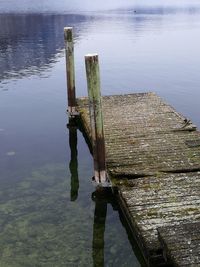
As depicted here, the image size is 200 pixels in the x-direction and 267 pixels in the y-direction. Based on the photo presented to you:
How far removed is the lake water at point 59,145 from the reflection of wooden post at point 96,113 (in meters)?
1.19

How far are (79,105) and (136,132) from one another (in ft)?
15.8

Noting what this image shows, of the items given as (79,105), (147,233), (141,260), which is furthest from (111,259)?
(79,105)

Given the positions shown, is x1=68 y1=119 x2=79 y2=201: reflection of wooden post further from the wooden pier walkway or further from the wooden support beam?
the wooden pier walkway

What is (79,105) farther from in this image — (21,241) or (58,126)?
(21,241)

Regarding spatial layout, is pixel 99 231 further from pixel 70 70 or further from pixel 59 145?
pixel 70 70

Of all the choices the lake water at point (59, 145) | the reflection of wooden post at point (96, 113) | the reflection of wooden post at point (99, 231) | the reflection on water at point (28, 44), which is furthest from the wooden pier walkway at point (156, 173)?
the reflection on water at point (28, 44)

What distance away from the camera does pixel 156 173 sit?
36.4 feet

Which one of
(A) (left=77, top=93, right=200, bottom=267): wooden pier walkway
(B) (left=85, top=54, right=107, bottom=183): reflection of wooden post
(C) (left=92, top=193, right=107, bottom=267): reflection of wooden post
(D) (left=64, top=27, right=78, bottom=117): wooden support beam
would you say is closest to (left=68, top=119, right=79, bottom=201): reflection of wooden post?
(D) (left=64, top=27, right=78, bottom=117): wooden support beam

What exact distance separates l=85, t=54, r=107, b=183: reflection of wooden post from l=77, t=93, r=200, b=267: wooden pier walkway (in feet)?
1.60

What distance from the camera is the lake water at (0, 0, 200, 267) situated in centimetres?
961

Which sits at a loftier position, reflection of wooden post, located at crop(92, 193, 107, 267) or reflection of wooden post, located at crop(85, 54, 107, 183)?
reflection of wooden post, located at crop(85, 54, 107, 183)

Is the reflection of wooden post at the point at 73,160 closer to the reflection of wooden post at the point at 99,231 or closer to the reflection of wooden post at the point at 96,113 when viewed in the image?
the reflection of wooden post at the point at 99,231

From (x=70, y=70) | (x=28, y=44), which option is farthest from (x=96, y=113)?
(x=28, y=44)

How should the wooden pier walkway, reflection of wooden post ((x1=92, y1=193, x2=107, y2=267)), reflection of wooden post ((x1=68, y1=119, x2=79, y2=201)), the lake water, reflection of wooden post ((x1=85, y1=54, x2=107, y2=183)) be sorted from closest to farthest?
the wooden pier walkway
reflection of wooden post ((x1=92, y1=193, x2=107, y2=267))
the lake water
reflection of wooden post ((x1=85, y1=54, x2=107, y2=183))
reflection of wooden post ((x1=68, y1=119, x2=79, y2=201))
